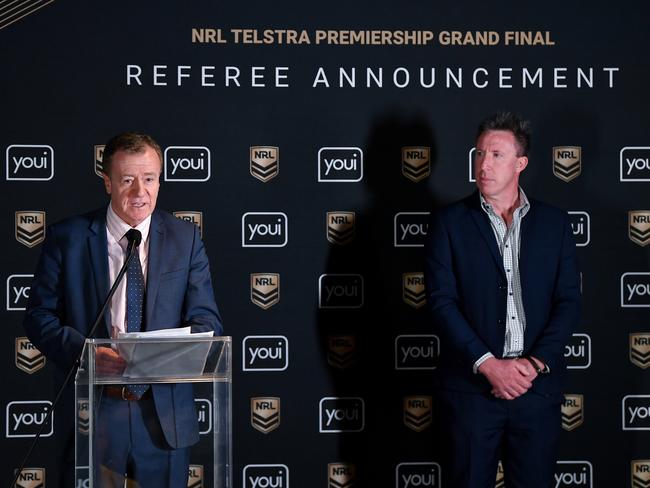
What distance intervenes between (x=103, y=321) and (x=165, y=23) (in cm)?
173

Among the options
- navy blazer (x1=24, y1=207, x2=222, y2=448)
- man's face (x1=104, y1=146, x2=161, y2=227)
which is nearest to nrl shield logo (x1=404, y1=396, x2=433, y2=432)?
navy blazer (x1=24, y1=207, x2=222, y2=448)

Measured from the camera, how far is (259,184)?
14.0ft

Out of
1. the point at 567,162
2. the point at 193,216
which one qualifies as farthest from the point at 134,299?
the point at 567,162

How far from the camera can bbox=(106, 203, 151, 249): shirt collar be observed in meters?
3.28

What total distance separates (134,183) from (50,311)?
1.80 feet

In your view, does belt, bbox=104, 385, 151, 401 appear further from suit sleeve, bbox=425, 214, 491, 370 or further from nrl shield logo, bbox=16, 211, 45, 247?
nrl shield logo, bbox=16, 211, 45, 247

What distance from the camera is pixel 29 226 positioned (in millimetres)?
4188

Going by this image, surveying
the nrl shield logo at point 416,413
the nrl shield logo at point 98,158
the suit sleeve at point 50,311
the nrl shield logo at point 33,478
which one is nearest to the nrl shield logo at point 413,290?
the nrl shield logo at point 416,413

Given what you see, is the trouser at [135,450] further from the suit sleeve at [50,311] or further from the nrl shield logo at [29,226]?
the nrl shield logo at [29,226]

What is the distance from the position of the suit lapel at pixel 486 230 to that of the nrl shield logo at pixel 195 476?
1.64 metres

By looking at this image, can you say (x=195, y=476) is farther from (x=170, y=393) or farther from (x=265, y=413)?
(x=265, y=413)

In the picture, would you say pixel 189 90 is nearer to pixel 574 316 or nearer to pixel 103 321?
pixel 103 321

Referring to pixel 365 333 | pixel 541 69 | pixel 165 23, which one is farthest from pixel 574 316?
pixel 165 23

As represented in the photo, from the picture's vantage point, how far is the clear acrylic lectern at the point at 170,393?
2.40 metres
